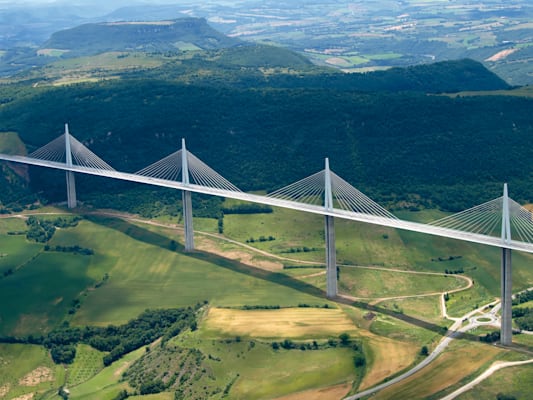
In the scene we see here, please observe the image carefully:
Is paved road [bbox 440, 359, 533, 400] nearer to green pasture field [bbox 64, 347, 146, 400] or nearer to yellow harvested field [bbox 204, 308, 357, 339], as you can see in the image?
yellow harvested field [bbox 204, 308, 357, 339]

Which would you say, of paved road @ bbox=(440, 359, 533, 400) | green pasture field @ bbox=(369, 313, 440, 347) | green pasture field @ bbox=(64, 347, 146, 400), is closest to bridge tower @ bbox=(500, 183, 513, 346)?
paved road @ bbox=(440, 359, 533, 400)

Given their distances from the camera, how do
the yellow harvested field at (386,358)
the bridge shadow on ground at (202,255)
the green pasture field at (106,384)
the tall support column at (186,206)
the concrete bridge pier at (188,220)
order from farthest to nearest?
the concrete bridge pier at (188,220) → the tall support column at (186,206) → the bridge shadow on ground at (202,255) → the green pasture field at (106,384) → the yellow harvested field at (386,358)

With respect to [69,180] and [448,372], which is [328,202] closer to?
[448,372]

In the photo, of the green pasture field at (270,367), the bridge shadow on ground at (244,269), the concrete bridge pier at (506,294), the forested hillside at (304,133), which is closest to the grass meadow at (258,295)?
the green pasture field at (270,367)

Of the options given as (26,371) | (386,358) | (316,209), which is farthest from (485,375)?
(26,371)

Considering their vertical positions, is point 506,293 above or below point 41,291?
above

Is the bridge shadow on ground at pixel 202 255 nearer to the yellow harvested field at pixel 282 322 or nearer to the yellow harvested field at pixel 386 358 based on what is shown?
the yellow harvested field at pixel 282 322
